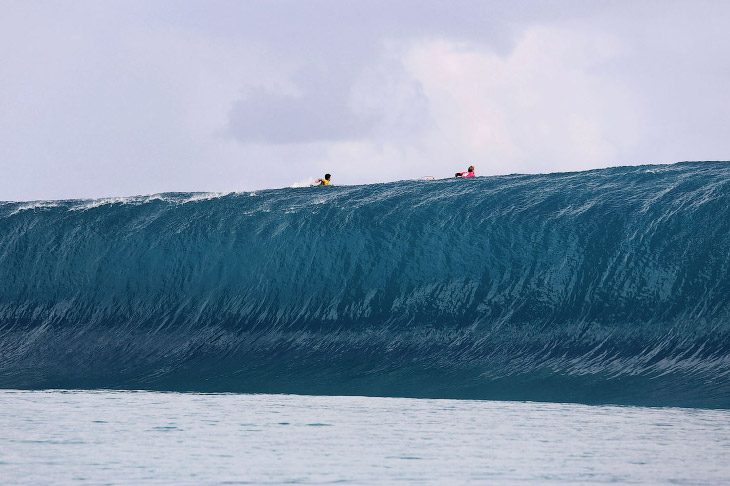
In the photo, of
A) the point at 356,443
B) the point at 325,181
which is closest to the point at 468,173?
the point at 325,181

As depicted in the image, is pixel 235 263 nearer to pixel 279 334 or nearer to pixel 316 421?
pixel 279 334

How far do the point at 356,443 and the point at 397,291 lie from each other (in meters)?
12.0

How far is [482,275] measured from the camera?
24.3 metres

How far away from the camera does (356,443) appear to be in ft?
41.4

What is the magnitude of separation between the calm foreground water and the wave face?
3.25 m

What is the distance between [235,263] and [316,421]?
1222cm

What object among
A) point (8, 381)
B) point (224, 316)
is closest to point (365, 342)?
point (224, 316)

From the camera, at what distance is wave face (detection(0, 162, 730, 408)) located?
70.7 ft

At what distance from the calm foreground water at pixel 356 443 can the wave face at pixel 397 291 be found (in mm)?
3254

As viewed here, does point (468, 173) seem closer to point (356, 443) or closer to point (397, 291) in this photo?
point (397, 291)

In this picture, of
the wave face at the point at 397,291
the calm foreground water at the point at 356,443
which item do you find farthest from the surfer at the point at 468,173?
the calm foreground water at the point at 356,443

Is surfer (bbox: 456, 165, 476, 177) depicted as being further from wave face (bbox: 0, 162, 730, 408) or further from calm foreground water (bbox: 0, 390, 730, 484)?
calm foreground water (bbox: 0, 390, 730, 484)

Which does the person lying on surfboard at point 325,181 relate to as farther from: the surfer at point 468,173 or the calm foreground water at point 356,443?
the calm foreground water at point 356,443

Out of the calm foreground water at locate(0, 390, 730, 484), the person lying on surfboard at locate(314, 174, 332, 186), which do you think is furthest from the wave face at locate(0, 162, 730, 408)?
the calm foreground water at locate(0, 390, 730, 484)
